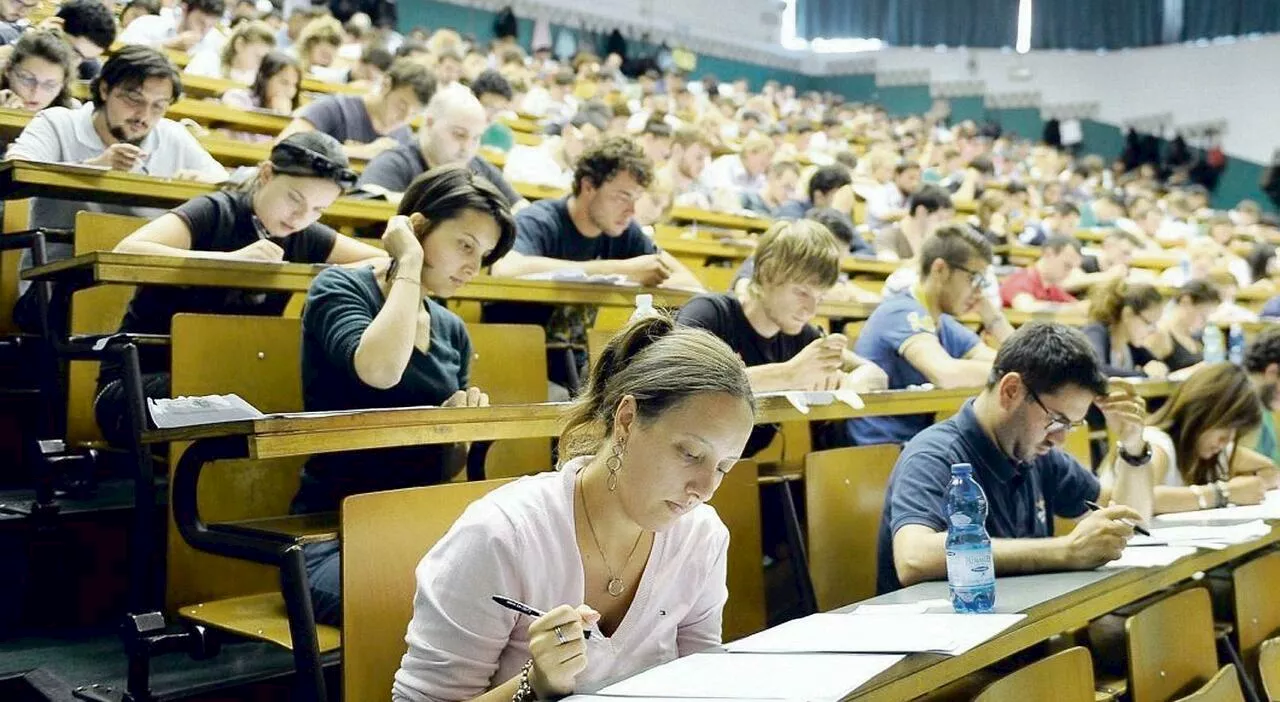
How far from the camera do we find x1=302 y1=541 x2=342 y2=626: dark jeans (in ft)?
5.78

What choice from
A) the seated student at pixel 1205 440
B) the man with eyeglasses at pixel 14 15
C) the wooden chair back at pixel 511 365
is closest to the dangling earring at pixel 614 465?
the wooden chair back at pixel 511 365

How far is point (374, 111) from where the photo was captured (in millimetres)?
4184

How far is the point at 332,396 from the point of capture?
2.07 m

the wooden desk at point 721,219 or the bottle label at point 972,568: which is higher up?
the wooden desk at point 721,219

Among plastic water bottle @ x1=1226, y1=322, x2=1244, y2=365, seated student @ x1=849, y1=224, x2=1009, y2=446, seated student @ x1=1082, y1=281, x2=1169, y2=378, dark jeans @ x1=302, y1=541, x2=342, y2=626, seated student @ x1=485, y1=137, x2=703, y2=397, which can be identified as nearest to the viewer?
dark jeans @ x1=302, y1=541, x2=342, y2=626

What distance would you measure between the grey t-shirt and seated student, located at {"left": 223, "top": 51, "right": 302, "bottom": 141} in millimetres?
529

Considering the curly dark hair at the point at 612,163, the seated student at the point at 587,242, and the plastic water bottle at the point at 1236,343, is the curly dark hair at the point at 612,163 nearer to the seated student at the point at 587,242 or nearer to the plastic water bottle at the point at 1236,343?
the seated student at the point at 587,242

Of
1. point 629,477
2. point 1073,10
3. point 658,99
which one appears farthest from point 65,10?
point 1073,10

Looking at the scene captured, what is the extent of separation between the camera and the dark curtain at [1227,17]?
482 inches

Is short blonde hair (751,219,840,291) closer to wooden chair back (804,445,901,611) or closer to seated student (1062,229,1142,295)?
wooden chair back (804,445,901,611)

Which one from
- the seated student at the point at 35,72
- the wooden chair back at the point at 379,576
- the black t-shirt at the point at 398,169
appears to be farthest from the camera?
the black t-shirt at the point at 398,169

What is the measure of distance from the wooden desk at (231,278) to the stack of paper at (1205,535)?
1.29 metres

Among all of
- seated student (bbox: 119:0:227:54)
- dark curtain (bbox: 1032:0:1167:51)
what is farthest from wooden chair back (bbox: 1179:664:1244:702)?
dark curtain (bbox: 1032:0:1167:51)

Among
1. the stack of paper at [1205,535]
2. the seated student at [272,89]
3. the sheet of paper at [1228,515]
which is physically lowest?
the sheet of paper at [1228,515]
